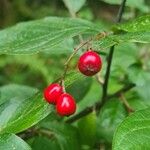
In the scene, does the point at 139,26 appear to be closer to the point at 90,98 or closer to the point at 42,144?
the point at 42,144

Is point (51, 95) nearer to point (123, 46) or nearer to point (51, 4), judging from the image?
point (123, 46)

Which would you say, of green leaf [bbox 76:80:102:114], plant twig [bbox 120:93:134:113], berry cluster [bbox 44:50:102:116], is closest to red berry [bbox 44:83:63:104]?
berry cluster [bbox 44:50:102:116]

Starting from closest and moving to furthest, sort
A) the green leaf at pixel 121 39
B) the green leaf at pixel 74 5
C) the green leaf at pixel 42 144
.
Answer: the green leaf at pixel 121 39 < the green leaf at pixel 42 144 < the green leaf at pixel 74 5

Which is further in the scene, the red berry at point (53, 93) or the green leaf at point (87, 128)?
the green leaf at point (87, 128)

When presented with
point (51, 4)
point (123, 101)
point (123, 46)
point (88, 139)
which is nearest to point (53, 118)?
point (88, 139)

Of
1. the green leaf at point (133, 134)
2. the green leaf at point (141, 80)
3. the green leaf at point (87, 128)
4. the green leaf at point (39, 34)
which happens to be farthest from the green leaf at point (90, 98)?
the green leaf at point (133, 134)

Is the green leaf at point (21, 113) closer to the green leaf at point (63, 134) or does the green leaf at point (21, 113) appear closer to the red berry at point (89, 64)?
the red berry at point (89, 64)
